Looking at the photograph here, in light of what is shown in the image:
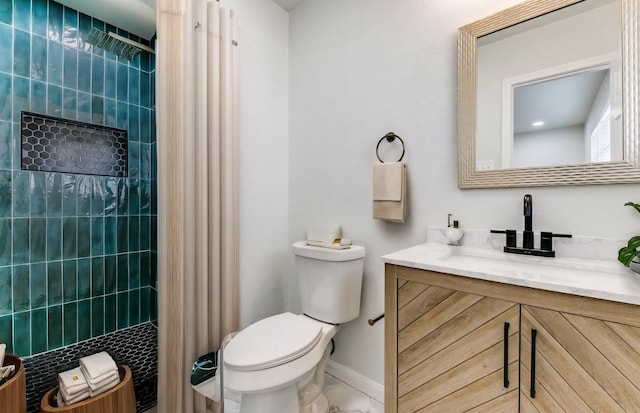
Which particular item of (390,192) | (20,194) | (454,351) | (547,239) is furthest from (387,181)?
(20,194)

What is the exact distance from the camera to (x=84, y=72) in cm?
195

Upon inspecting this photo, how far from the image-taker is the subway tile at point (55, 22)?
5.95ft

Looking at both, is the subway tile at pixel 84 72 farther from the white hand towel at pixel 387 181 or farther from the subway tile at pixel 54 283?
the white hand towel at pixel 387 181

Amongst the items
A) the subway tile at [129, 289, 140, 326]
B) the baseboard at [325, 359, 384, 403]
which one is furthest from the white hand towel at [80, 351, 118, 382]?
the baseboard at [325, 359, 384, 403]

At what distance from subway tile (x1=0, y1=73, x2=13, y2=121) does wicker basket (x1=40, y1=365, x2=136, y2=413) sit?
1521 mm

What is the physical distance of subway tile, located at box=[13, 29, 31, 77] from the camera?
1694 mm

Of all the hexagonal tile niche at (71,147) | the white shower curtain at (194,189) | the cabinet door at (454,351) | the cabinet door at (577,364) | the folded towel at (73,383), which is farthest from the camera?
the hexagonal tile niche at (71,147)

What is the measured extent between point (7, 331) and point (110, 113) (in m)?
1.48

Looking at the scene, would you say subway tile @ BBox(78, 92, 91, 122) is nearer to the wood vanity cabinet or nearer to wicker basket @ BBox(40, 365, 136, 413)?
wicker basket @ BBox(40, 365, 136, 413)

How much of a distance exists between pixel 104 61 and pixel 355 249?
2.18 metres

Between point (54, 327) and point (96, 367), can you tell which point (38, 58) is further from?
point (96, 367)

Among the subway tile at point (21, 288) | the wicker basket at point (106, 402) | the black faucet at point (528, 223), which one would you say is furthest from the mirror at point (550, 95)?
the subway tile at point (21, 288)

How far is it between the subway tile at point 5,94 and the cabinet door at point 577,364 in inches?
104

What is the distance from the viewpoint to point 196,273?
151 cm
